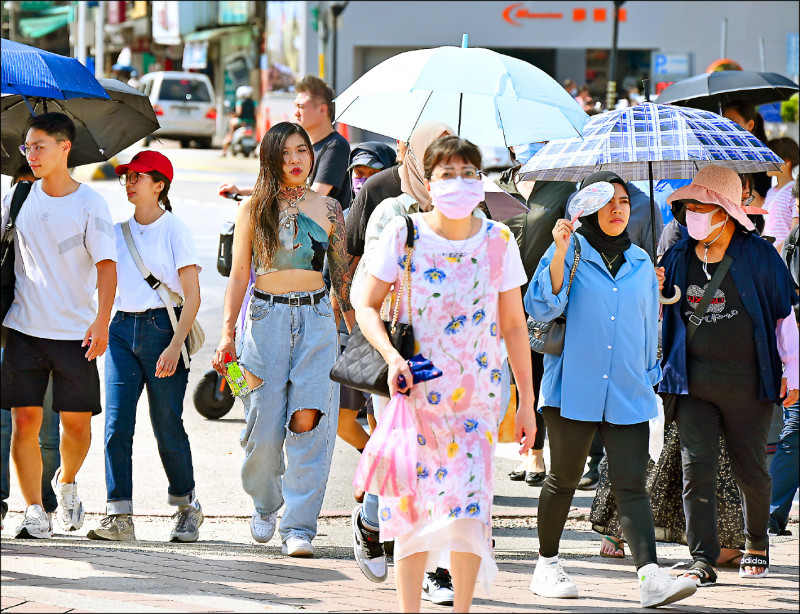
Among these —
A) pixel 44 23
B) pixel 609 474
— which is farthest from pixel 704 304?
pixel 44 23

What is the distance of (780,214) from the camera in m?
8.68

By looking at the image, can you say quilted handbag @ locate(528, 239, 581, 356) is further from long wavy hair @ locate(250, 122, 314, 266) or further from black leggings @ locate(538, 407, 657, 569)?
long wavy hair @ locate(250, 122, 314, 266)

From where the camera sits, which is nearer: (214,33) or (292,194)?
(292,194)

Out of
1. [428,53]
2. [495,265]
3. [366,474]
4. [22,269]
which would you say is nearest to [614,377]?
[495,265]

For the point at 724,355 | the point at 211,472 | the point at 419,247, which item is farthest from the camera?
the point at 211,472

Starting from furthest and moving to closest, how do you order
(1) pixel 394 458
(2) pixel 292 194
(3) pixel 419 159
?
1. (2) pixel 292 194
2. (3) pixel 419 159
3. (1) pixel 394 458

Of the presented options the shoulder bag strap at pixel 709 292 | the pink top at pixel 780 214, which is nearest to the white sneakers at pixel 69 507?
the shoulder bag strap at pixel 709 292

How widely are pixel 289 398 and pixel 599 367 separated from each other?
5.10ft

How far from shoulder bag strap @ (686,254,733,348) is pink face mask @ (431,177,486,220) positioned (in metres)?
1.77

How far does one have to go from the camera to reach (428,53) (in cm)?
656

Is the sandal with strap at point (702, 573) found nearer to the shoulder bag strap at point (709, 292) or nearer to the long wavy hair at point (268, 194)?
the shoulder bag strap at point (709, 292)

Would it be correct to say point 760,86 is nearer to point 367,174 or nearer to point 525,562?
point 367,174

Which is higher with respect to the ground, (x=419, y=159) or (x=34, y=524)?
(x=419, y=159)

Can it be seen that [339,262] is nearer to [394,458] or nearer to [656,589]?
[394,458]
